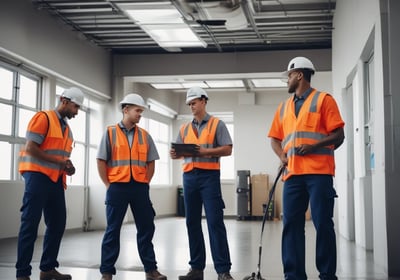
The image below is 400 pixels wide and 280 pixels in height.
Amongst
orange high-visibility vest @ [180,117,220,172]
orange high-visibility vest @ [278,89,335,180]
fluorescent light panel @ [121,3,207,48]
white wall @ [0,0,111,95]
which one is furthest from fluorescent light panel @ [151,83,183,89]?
orange high-visibility vest @ [278,89,335,180]

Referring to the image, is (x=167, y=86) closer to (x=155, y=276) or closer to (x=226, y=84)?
(x=226, y=84)

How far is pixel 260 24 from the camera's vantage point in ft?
38.3

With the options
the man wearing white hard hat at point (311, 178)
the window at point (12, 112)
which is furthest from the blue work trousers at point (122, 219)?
the window at point (12, 112)

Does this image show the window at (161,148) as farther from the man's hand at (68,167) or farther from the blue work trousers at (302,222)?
the blue work trousers at (302,222)

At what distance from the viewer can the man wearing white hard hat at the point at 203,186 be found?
5.11 meters

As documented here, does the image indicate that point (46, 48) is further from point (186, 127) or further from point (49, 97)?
point (186, 127)

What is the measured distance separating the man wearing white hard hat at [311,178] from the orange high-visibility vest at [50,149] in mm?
→ 2163

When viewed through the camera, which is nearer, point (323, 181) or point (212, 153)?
point (323, 181)

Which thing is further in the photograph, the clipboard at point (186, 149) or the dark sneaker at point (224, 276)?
the clipboard at point (186, 149)

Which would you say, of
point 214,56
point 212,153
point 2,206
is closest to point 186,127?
point 212,153

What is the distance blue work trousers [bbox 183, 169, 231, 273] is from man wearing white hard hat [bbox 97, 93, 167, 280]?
0.38 metres

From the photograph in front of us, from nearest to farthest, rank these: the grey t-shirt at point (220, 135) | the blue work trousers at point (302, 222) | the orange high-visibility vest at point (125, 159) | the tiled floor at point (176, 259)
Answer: the blue work trousers at point (302, 222) < the orange high-visibility vest at point (125, 159) < the grey t-shirt at point (220, 135) < the tiled floor at point (176, 259)

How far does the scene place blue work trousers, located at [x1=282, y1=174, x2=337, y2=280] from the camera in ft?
13.9

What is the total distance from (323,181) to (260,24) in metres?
7.92
